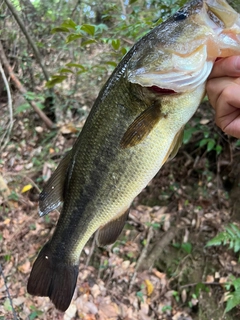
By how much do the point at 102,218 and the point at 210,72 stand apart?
971 millimetres

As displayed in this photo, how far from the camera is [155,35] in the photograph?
157cm

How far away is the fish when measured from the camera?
1.44m

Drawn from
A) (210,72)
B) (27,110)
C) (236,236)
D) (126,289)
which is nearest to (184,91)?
(210,72)

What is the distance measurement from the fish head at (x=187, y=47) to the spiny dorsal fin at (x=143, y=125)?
4.8 inches

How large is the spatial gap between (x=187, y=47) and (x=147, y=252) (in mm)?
2992

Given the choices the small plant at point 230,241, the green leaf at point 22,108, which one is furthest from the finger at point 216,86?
the green leaf at point 22,108

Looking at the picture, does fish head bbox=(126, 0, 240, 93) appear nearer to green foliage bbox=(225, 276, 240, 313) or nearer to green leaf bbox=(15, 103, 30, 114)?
green foliage bbox=(225, 276, 240, 313)

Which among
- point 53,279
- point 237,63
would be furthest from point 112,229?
point 237,63

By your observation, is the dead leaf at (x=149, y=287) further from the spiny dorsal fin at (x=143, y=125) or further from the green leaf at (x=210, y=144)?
the spiny dorsal fin at (x=143, y=125)

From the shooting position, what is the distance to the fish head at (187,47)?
1382mm

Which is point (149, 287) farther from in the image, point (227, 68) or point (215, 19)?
point (215, 19)

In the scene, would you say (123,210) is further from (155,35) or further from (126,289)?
(126,289)

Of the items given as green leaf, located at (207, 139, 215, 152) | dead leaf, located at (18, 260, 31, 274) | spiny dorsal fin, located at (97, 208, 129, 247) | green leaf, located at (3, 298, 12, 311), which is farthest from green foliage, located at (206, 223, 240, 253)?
green leaf, located at (3, 298, 12, 311)

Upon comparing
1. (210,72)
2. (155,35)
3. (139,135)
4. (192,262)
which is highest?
(155,35)
